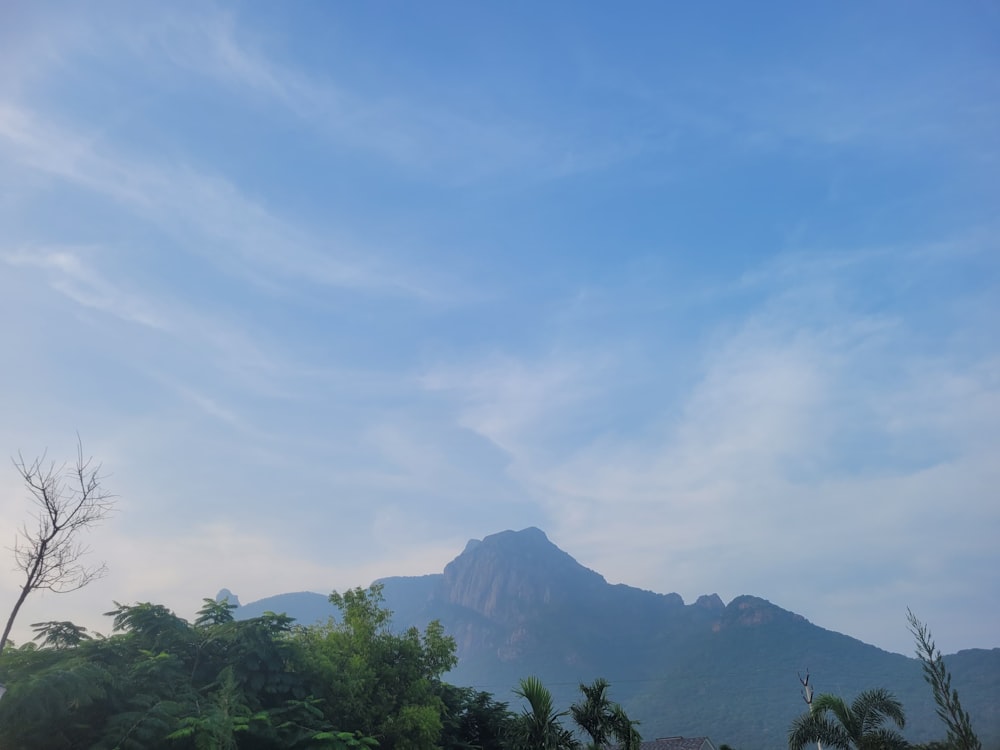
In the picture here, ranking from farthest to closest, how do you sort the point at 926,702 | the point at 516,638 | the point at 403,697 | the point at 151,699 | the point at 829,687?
the point at 516,638
the point at 829,687
the point at 926,702
the point at 403,697
the point at 151,699

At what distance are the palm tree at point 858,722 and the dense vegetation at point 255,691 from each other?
1257 centimetres

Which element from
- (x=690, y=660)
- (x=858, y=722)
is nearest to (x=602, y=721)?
(x=858, y=722)

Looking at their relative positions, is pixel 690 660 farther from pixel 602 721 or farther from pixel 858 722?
pixel 602 721

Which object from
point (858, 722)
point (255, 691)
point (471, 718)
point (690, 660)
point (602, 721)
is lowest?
point (858, 722)

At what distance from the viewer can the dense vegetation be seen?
20.2 m

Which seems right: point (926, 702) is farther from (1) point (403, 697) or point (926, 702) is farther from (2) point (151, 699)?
(2) point (151, 699)

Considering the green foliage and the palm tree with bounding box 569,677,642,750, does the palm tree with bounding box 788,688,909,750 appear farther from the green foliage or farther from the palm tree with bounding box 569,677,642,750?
the green foliage

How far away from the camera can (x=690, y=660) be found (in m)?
135

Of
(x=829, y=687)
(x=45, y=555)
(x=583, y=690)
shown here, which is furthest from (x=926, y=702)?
(x=45, y=555)

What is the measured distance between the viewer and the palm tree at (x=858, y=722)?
24500 millimetres

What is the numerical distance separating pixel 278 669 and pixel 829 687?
108 m

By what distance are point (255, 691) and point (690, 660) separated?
123587mm

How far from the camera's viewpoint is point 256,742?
2452 centimetres

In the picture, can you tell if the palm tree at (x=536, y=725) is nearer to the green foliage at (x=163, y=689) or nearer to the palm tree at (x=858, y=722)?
the green foliage at (x=163, y=689)
